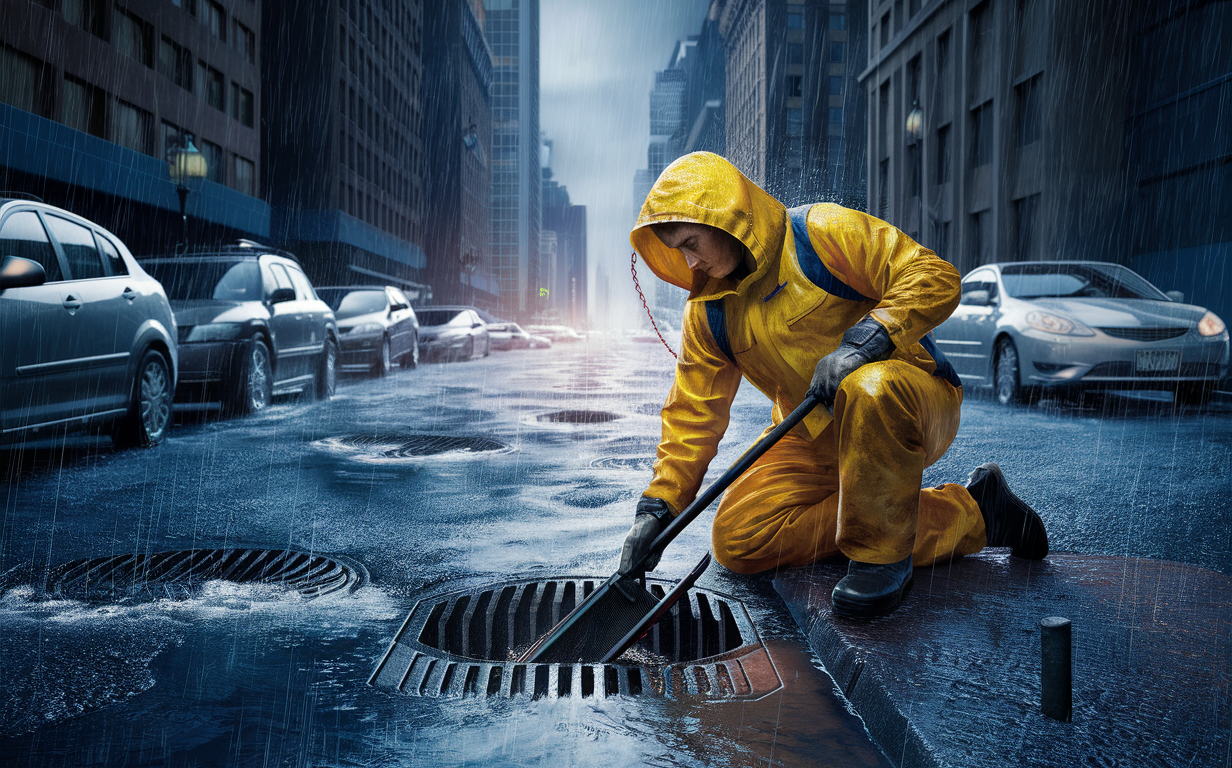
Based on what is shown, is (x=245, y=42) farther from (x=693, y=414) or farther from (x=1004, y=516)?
(x=1004, y=516)

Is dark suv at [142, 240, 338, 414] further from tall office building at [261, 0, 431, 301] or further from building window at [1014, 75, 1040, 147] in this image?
tall office building at [261, 0, 431, 301]

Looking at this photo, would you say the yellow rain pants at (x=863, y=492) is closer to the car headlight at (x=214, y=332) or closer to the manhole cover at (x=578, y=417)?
the manhole cover at (x=578, y=417)

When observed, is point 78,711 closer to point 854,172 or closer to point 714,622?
point 714,622

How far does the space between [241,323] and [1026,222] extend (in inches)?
833

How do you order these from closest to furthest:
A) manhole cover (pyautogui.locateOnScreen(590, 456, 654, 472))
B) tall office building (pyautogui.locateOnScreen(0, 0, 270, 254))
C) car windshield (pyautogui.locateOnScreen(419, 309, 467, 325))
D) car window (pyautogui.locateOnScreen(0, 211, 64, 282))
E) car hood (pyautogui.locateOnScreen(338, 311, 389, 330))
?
1. car window (pyautogui.locateOnScreen(0, 211, 64, 282))
2. manhole cover (pyautogui.locateOnScreen(590, 456, 654, 472))
3. car hood (pyautogui.locateOnScreen(338, 311, 389, 330))
4. tall office building (pyautogui.locateOnScreen(0, 0, 270, 254))
5. car windshield (pyautogui.locateOnScreen(419, 309, 467, 325))

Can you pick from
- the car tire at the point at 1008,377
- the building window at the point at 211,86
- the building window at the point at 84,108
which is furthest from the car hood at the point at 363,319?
the building window at the point at 211,86

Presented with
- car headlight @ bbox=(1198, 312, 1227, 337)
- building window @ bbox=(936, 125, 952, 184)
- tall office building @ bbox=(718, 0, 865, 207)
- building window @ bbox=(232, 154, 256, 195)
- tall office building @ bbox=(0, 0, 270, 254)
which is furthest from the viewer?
tall office building @ bbox=(718, 0, 865, 207)

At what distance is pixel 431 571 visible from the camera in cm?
363

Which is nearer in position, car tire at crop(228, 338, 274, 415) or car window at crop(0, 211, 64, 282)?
car window at crop(0, 211, 64, 282)

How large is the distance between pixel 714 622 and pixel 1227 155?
59.2 feet

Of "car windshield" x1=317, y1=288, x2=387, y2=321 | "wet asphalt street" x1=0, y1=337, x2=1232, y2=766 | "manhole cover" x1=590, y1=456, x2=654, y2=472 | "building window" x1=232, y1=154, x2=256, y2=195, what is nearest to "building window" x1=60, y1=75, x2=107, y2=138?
"building window" x1=232, y1=154, x2=256, y2=195

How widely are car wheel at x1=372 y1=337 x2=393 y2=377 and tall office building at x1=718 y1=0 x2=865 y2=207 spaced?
6819 cm

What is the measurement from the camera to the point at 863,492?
2764 millimetres

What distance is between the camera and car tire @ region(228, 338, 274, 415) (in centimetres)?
916
